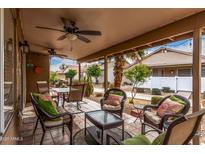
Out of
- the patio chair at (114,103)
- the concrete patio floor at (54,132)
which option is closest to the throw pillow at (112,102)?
the patio chair at (114,103)

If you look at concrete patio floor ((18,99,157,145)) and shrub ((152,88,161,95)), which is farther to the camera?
shrub ((152,88,161,95))

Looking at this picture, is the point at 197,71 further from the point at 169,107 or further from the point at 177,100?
the point at 169,107

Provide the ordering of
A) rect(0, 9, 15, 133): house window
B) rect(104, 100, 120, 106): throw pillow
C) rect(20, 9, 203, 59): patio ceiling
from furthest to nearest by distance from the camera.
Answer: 1. rect(104, 100, 120, 106): throw pillow
2. rect(20, 9, 203, 59): patio ceiling
3. rect(0, 9, 15, 133): house window

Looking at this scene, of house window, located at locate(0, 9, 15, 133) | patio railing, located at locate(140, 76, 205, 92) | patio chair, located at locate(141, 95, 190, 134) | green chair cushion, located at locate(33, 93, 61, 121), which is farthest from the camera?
patio railing, located at locate(140, 76, 205, 92)

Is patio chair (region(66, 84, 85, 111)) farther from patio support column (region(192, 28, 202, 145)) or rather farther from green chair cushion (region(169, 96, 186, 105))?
patio support column (region(192, 28, 202, 145))

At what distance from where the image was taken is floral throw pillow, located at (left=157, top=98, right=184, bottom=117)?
2867mm

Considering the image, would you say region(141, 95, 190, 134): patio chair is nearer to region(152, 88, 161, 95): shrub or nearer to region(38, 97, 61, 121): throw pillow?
A: region(38, 97, 61, 121): throw pillow

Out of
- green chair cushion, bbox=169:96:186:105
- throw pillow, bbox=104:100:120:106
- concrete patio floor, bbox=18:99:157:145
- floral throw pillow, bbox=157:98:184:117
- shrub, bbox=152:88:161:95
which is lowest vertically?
concrete patio floor, bbox=18:99:157:145

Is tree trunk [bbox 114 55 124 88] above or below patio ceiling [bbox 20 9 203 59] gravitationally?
below

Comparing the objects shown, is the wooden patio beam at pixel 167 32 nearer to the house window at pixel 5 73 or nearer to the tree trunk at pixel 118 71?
the tree trunk at pixel 118 71

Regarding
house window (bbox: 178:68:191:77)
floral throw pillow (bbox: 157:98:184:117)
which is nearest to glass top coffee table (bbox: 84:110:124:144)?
floral throw pillow (bbox: 157:98:184:117)
